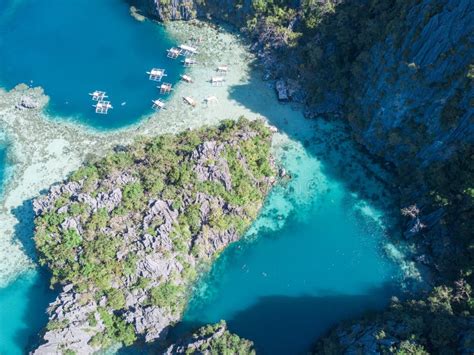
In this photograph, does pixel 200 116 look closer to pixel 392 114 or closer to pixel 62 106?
pixel 62 106

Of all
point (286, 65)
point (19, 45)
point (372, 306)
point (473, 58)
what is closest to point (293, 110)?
point (286, 65)

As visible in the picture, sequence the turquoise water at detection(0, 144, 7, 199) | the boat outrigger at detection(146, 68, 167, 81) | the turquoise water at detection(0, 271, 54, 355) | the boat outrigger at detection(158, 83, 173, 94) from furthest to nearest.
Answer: the boat outrigger at detection(146, 68, 167, 81) → the boat outrigger at detection(158, 83, 173, 94) → the turquoise water at detection(0, 144, 7, 199) → the turquoise water at detection(0, 271, 54, 355)

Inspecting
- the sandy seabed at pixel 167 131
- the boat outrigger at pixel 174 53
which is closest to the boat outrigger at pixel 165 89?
the sandy seabed at pixel 167 131

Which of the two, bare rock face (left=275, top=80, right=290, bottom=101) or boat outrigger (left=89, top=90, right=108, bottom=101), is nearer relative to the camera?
bare rock face (left=275, top=80, right=290, bottom=101)

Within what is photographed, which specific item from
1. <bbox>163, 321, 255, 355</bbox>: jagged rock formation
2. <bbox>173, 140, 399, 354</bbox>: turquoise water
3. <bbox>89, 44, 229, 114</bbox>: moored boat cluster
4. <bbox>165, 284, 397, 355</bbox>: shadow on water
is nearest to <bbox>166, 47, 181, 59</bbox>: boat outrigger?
<bbox>89, 44, 229, 114</bbox>: moored boat cluster

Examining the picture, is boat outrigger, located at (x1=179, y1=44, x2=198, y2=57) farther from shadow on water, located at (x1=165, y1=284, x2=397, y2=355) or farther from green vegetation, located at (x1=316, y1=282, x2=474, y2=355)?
green vegetation, located at (x1=316, y1=282, x2=474, y2=355)

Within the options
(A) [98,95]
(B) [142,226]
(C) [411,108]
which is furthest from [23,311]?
(C) [411,108]
